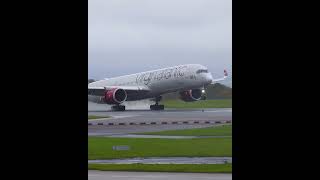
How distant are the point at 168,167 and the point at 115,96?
3218 cm

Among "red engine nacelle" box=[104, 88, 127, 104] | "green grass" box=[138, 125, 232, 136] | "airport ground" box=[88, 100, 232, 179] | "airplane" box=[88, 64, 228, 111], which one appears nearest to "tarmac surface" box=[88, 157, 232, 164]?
"airport ground" box=[88, 100, 232, 179]

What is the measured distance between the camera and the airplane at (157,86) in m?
44.3

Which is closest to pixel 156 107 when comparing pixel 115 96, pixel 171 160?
pixel 115 96

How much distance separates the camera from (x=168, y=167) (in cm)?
1284

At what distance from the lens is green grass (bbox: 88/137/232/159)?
1605 cm

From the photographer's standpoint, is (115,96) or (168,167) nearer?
(168,167)

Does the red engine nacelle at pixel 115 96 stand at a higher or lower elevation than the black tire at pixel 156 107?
higher

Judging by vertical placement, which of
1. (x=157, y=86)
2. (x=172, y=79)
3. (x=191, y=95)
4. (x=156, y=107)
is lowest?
(x=156, y=107)

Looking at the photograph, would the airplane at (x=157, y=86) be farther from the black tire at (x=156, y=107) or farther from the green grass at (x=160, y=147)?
the green grass at (x=160, y=147)

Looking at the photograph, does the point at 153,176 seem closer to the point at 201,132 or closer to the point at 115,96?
the point at 201,132

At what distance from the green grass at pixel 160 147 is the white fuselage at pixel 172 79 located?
22630 millimetres

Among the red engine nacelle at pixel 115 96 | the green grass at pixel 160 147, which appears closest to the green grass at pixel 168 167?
the green grass at pixel 160 147
